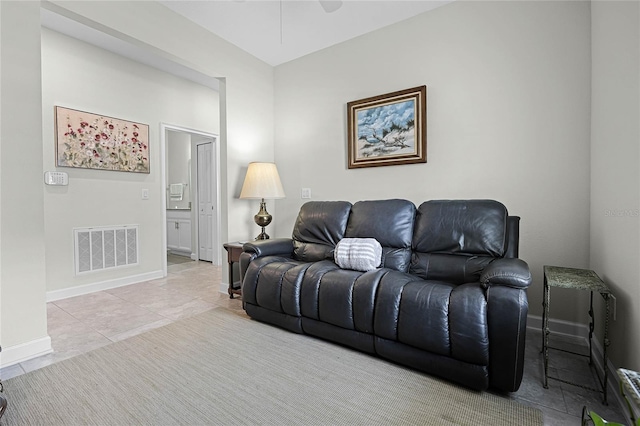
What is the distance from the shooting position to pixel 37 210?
6.54 ft

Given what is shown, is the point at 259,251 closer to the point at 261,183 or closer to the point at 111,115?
the point at 261,183

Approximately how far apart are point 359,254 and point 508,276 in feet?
3.11

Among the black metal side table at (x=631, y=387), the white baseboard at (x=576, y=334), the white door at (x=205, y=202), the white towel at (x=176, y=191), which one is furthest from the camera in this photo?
the white towel at (x=176, y=191)

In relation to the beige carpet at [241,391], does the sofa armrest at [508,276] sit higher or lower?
higher

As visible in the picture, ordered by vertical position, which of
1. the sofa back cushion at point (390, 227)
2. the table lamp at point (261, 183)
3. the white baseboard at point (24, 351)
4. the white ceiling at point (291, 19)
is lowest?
the white baseboard at point (24, 351)

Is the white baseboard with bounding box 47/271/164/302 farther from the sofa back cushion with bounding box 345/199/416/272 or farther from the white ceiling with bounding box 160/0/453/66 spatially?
the white ceiling with bounding box 160/0/453/66

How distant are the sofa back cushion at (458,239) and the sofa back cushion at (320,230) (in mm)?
682

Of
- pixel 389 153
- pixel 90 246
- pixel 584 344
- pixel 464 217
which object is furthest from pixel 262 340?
pixel 90 246

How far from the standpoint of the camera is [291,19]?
2900 millimetres

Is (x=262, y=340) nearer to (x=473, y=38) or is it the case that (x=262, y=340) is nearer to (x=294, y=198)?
(x=294, y=198)

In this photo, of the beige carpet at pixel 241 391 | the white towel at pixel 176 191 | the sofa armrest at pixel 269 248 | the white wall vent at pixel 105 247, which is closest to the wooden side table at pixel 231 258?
the sofa armrest at pixel 269 248

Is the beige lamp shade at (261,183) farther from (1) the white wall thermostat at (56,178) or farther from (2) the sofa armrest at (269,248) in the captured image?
(1) the white wall thermostat at (56,178)

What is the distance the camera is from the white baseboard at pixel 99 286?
10.4 ft

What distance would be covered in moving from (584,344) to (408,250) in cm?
135
